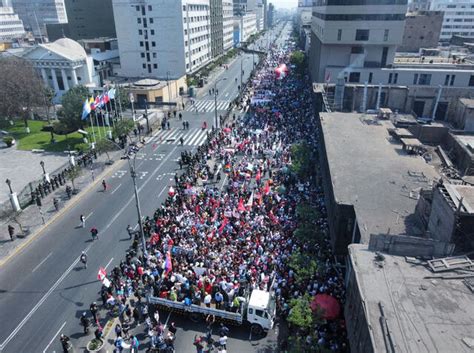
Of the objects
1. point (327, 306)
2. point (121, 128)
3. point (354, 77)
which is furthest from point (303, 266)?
point (354, 77)

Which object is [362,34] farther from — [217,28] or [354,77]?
[217,28]

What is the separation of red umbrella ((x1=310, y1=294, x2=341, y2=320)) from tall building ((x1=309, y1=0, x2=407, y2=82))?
5305 cm

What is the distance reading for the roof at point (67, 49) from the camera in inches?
2752

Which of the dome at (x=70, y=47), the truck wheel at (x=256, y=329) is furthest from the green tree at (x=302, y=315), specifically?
the dome at (x=70, y=47)

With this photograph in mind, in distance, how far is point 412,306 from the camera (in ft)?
48.6

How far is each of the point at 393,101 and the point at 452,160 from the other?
58.1ft

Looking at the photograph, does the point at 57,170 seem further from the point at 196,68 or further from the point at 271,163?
the point at 196,68

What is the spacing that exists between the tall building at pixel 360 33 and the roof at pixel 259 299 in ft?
174

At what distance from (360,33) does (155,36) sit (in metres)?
46.9

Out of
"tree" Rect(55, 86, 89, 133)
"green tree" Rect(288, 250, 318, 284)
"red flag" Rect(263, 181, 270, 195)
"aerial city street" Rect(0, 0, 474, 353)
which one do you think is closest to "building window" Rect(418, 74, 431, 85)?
"aerial city street" Rect(0, 0, 474, 353)

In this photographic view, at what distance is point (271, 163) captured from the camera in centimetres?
4275

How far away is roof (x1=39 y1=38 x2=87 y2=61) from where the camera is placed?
69.9m

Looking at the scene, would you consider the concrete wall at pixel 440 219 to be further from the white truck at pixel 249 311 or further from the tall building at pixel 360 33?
the tall building at pixel 360 33

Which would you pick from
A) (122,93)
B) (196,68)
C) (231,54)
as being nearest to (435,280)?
(122,93)
